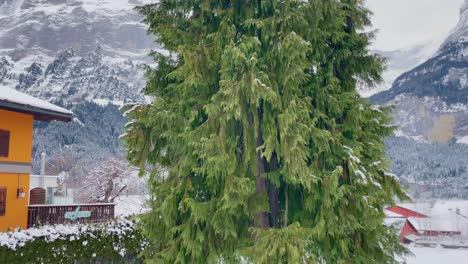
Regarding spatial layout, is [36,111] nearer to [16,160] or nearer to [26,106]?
[26,106]

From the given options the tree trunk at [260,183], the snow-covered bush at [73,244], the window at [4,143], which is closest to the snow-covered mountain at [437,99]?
the snow-covered bush at [73,244]

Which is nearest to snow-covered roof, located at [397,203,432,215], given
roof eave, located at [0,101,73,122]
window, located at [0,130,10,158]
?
roof eave, located at [0,101,73,122]

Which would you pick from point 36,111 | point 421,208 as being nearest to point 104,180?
point 36,111

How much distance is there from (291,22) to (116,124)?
11057 cm

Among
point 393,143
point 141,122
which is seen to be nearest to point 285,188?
point 141,122

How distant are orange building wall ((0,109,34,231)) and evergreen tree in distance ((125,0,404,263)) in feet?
28.4

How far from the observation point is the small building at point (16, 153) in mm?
15164

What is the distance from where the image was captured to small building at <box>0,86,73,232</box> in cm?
1516

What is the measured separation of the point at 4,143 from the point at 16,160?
859 millimetres

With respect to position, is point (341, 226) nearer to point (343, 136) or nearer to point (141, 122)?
point (343, 136)

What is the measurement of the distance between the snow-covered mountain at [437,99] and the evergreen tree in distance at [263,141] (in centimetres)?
16851

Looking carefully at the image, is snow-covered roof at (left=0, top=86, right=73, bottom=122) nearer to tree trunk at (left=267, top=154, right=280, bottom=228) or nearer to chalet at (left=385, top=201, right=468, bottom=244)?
tree trunk at (left=267, top=154, right=280, bottom=228)

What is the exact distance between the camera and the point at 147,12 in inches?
394

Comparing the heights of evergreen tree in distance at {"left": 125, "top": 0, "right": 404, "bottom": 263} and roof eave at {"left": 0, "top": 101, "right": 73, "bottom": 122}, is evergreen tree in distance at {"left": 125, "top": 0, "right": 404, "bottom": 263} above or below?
below
